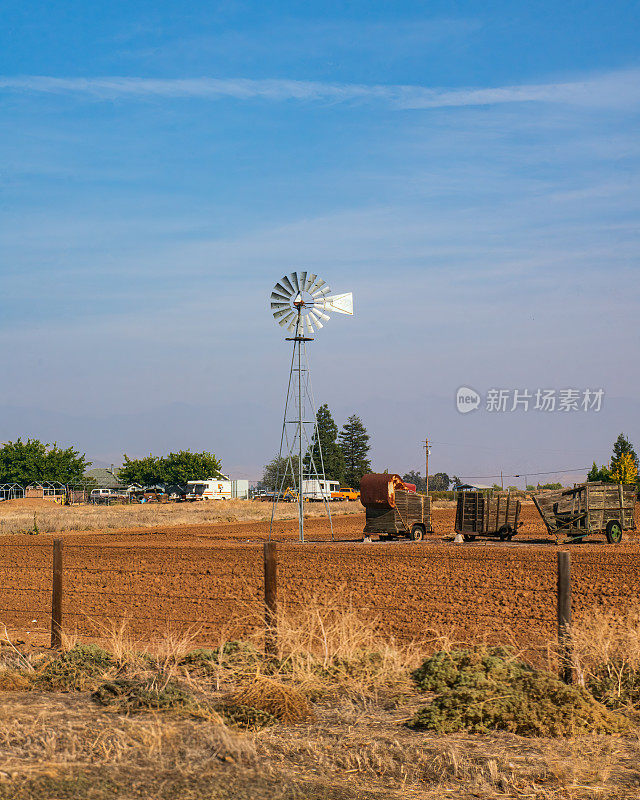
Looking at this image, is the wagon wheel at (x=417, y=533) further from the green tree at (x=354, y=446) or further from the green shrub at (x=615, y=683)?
the green tree at (x=354, y=446)

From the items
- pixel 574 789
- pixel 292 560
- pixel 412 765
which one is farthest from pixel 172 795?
pixel 292 560

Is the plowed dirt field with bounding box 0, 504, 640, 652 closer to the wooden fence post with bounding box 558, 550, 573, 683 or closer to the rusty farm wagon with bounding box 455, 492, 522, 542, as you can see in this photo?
the wooden fence post with bounding box 558, 550, 573, 683

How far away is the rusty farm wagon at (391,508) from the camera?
30.7 meters

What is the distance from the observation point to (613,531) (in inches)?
1095

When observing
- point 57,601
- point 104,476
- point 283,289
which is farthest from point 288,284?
point 104,476

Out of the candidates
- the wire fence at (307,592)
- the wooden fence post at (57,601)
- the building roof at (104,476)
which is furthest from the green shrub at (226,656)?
the building roof at (104,476)

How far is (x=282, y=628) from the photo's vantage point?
8.81 meters

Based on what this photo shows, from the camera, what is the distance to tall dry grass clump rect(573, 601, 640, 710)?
771 centimetres

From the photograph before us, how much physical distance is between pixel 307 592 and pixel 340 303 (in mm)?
16900

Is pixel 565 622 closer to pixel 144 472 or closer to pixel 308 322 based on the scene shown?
pixel 308 322

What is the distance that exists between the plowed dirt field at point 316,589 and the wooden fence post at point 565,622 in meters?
1.35

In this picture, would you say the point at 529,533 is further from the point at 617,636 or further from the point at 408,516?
the point at 617,636

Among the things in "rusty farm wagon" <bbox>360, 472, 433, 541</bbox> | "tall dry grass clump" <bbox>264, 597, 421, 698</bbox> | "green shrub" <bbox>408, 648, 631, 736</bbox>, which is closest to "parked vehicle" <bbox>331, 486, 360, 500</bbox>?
"rusty farm wagon" <bbox>360, 472, 433, 541</bbox>

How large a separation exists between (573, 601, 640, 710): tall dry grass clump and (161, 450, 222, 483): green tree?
12203 cm
